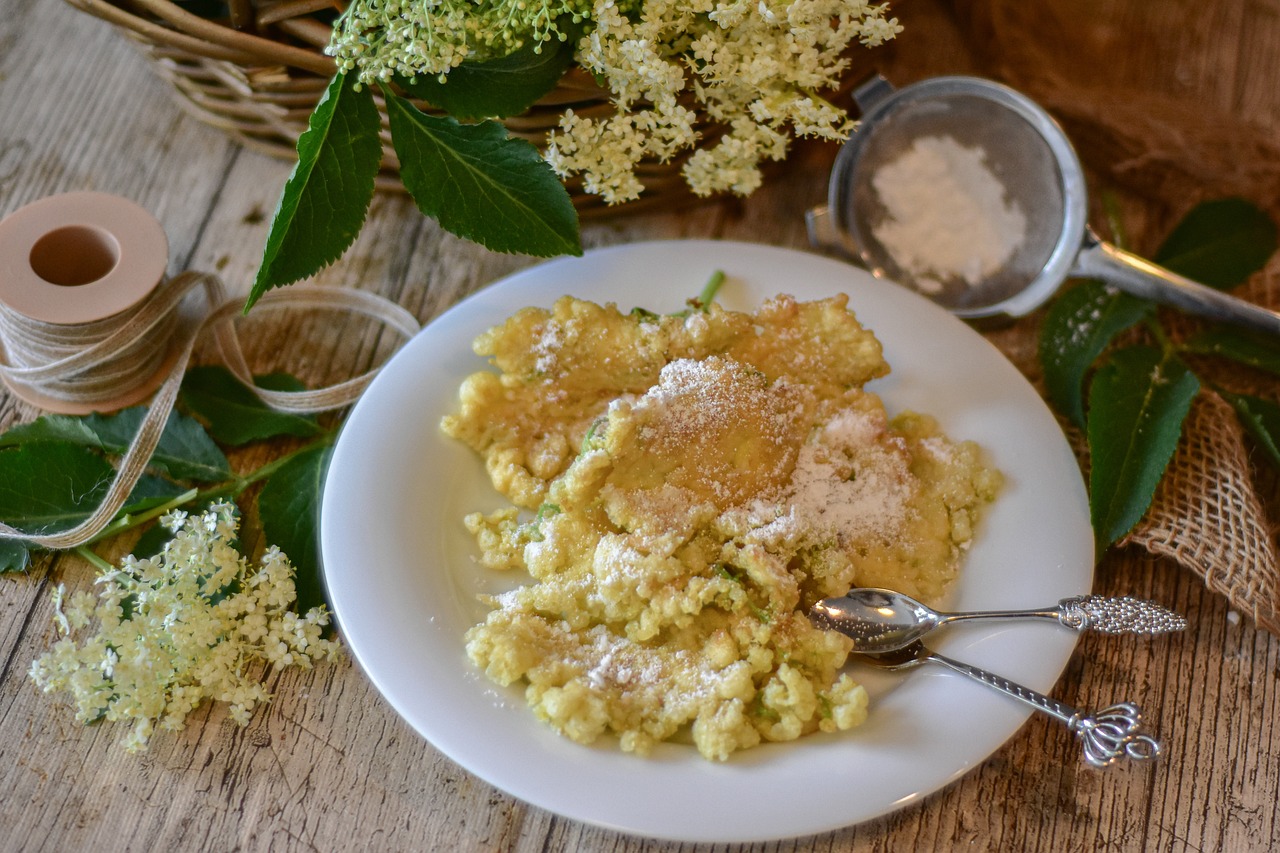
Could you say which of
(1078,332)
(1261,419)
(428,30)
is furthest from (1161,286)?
(428,30)

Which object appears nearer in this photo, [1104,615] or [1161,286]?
[1104,615]

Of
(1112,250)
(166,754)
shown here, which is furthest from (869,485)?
(166,754)

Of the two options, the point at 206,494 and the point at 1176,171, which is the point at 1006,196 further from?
the point at 206,494

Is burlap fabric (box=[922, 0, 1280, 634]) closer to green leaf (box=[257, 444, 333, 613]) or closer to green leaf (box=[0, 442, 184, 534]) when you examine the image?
green leaf (box=[257, 444, 333, 613])

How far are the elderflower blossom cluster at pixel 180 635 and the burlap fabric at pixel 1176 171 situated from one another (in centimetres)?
119

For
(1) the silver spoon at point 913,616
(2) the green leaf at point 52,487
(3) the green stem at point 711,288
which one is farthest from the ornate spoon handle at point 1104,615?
(2) the green leaf at point 52,487

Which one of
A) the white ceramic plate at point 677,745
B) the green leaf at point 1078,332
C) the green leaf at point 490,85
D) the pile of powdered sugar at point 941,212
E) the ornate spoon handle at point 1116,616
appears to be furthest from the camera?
the pile of powdered sugar at point 941,212

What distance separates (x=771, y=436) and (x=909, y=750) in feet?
1.37

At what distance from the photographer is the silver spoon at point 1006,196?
5.51 ft

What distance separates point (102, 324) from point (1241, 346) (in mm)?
1773

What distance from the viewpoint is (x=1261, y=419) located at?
1583mm

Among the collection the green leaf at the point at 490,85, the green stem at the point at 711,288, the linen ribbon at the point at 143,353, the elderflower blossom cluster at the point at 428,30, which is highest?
the elderflower blossom cluster at the point at 428,30

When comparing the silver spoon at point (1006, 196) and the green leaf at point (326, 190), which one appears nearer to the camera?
the green leaf at point (326, 190)

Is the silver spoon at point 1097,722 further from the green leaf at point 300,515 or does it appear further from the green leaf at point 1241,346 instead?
the green leaf at point 300,515
